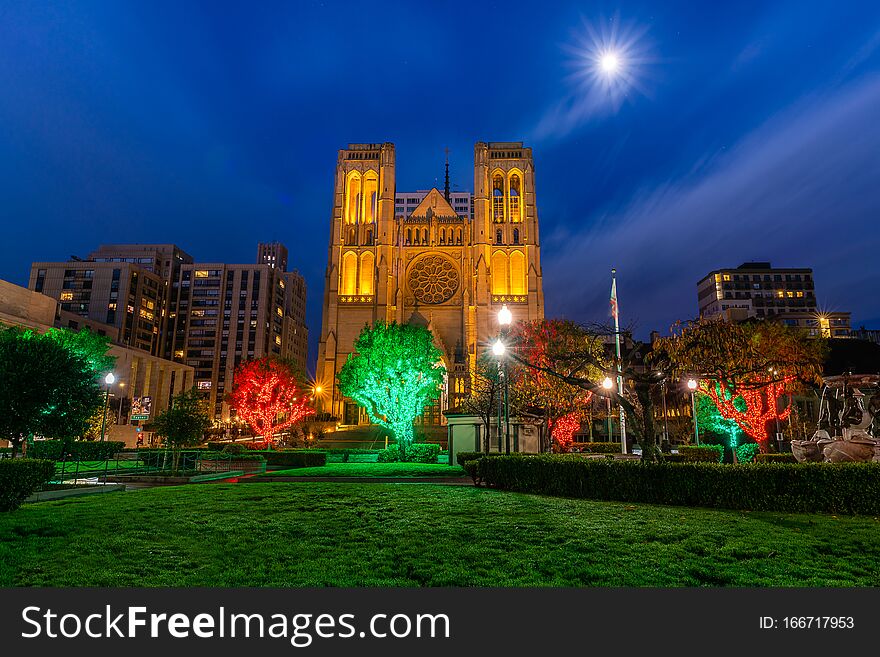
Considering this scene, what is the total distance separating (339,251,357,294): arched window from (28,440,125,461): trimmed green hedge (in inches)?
1478

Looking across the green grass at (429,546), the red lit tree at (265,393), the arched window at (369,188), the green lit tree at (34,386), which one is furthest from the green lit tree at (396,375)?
the arched window at (369,188)

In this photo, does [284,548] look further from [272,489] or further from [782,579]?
[272,489]

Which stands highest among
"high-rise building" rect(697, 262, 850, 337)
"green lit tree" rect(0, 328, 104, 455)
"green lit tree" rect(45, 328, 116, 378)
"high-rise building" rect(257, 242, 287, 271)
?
"high-rise building" rect(257, 242, 287, 271)

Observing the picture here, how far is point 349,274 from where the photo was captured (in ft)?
239

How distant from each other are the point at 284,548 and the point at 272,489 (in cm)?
958

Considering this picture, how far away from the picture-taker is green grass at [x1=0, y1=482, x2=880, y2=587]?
6.48 m

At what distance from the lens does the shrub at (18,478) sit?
37.5ft

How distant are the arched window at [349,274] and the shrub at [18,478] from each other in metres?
60.9

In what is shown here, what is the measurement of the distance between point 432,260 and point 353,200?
630 inches

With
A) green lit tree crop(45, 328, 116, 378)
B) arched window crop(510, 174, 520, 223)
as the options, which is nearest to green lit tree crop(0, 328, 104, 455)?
green lit tree crop(45, 328, 116, 378)

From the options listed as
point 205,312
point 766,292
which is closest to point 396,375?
point 766,292

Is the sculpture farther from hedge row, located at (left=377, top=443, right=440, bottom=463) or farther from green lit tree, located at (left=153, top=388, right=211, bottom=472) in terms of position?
green lit tree, located at (left=153, top=388, right=211, bottom=472)

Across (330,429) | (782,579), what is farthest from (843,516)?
(330,429)

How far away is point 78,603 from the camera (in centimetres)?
529
